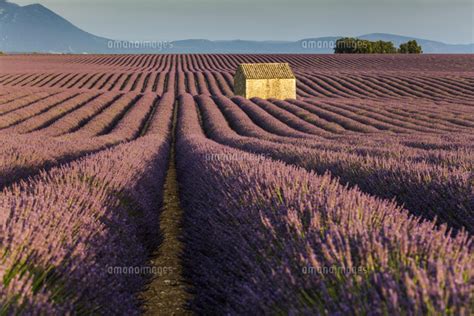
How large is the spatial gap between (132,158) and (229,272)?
364 cm

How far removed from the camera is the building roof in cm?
3644

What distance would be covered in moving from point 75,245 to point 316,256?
1585 millimetres

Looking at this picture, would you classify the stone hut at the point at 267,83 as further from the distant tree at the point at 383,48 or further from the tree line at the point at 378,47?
the distant tree at the point at 383,48

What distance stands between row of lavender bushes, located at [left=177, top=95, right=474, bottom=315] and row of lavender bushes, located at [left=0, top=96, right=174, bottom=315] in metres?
0.64

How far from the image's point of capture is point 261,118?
21.0 meters

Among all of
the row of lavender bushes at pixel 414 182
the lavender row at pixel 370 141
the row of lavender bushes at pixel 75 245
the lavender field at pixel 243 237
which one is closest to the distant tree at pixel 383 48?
the lavender row at pixel 370 141

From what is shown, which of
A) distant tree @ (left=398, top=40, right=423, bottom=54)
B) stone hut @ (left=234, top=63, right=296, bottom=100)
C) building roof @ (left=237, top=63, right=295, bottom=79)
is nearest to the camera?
stone hut @ (left=234, top=63, right=296, bottom=100)

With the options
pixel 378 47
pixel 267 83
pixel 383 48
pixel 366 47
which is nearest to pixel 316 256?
pixel 267 83

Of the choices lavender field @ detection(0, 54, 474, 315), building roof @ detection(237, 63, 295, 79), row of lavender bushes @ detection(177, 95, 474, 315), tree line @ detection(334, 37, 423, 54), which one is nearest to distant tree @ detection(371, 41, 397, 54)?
tree line @ detection(334, 37, 423, 54)

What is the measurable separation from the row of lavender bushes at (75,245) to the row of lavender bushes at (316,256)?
64cm

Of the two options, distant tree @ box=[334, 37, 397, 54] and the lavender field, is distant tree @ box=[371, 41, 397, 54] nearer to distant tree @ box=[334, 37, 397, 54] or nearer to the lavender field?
distant tree @ box=[334, 37, 397, 54]

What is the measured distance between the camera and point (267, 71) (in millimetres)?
37312

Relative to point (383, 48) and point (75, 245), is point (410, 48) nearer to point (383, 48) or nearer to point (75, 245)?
point (383, 48)

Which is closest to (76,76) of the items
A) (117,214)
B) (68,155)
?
(68,155)
